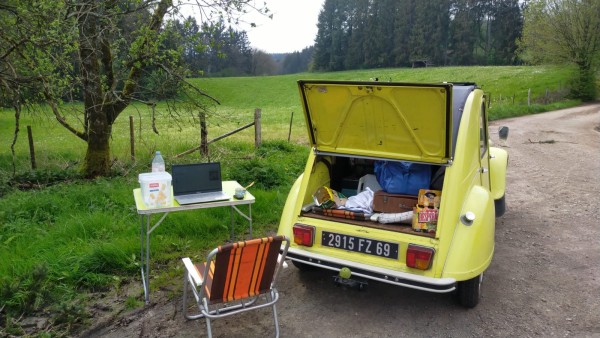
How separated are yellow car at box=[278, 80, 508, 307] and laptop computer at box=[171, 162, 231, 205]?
74cm

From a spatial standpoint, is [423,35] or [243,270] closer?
[243,270]

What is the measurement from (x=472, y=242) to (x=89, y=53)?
6.96 m

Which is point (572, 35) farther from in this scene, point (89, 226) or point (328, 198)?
point (89, 226)

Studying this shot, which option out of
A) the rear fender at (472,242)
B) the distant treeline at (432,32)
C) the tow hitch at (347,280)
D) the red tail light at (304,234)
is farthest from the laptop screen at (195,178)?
the distant treeline at (432,32)

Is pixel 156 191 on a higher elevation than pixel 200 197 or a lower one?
higher

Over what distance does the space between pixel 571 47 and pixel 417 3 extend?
46.6m

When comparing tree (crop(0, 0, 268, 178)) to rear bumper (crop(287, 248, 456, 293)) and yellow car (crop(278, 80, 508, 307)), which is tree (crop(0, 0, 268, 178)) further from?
rear bumper (crop(287, 248, 456, 293))

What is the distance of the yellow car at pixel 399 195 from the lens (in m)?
3.61

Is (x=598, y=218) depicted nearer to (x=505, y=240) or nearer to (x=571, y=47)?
(x=505, y=240)

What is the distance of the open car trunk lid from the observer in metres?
3.73

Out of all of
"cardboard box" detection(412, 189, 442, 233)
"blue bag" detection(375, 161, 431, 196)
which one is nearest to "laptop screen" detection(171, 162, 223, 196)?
"blue bag" detection(375, 161, 431, 196)

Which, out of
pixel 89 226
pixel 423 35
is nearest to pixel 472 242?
pixel 89 226

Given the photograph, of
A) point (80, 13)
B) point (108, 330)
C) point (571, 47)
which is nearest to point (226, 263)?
point (108, 330)

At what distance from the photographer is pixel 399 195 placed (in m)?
4.35
